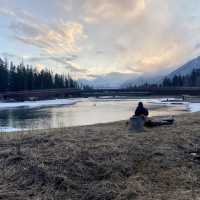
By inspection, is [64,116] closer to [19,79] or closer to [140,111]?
[140,111]

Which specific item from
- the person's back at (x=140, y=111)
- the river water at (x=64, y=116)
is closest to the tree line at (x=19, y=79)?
the river water at (x=64, y=116)

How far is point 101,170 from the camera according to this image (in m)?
5.28

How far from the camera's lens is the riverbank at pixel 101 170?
4438 mm

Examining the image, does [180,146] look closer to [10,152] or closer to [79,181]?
[79,181]

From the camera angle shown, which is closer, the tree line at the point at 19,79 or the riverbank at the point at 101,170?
the riverbank at the point at 101,170

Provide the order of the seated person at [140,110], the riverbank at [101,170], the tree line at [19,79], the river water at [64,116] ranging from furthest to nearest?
the tree line at [19,79] → the river water at [64,116] → the seated person at [140,110] → the riverbank at [101,170]

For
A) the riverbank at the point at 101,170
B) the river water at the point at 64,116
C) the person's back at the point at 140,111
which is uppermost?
the person's back at the point at 140,111

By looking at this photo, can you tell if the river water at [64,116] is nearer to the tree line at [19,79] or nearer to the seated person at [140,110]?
the seated person at [140,110]

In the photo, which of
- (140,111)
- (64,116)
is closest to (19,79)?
(64,116)

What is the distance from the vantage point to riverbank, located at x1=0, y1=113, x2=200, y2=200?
175 inches

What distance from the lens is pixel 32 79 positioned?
95500mm

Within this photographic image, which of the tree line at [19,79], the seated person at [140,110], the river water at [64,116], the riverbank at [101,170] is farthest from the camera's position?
the tree line at [19,79]

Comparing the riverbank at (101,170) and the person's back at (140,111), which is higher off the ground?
the person's back at (140,111)

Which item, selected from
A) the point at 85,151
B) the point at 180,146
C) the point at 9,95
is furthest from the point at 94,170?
the point at 9,95
